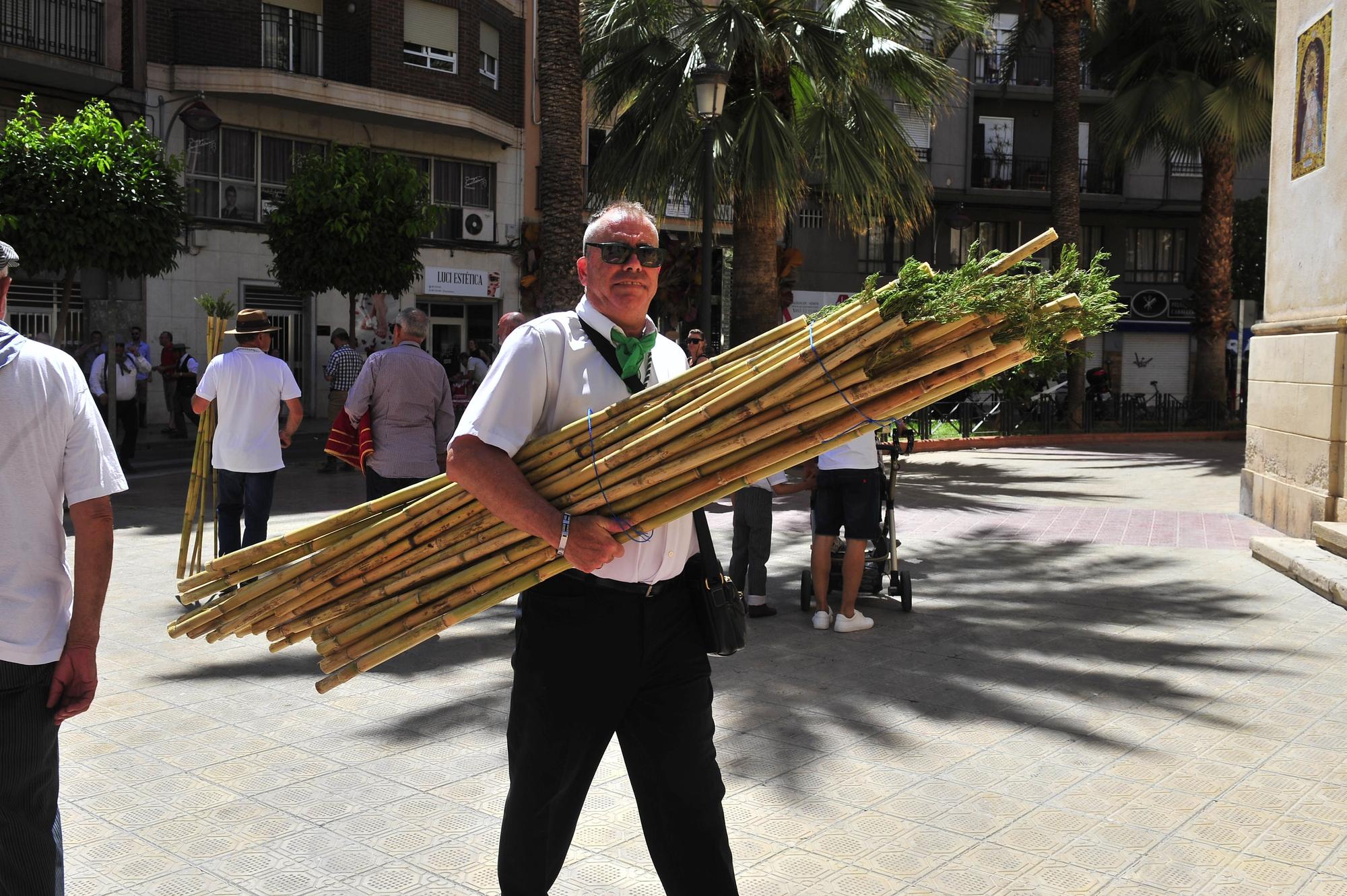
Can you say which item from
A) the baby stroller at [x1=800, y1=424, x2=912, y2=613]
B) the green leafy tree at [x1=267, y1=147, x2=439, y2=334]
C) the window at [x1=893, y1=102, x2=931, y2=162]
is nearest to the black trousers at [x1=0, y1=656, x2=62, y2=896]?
the baby stroller at [x1=800, y1=424, x2=912, y2=613]

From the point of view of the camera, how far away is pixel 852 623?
727 centimetres

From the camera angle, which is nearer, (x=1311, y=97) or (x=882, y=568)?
(x=882, y=568)

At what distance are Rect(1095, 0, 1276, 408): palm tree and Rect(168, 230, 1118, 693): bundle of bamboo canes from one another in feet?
79.1

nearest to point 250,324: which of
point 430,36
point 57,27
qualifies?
point 57,27

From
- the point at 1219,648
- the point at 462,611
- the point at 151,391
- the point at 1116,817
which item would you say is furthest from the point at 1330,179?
the point at 151,391

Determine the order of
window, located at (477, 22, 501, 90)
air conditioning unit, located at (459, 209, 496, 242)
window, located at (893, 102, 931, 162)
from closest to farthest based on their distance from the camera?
window, located at (477, 22, 501, 90), air conditioning unit, located at (459, 209, 496, 242), window, located at (893, 102, 931, 162)

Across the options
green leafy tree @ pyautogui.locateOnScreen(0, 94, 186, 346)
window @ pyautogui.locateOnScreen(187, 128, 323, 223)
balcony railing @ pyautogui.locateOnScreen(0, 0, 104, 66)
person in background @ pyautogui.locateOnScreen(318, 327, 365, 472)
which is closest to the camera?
green leafy tree @ pyautogui.locateOnScreen(0, 94, 186, 346)

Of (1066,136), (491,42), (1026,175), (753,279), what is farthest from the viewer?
(1026,175)

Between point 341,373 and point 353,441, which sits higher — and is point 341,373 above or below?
above

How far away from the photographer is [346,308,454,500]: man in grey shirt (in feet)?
23.4

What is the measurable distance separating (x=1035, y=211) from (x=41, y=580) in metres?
37.7

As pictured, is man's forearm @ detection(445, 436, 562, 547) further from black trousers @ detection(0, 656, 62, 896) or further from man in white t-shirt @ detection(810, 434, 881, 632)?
man in white t-shirt @ detection(810, 434, 881, 632)

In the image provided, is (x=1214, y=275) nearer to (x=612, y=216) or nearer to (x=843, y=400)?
(x=612, y=216)

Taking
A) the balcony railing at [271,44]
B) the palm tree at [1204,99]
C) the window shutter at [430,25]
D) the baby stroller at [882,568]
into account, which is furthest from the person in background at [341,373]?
the palm tree at [1204,99]
